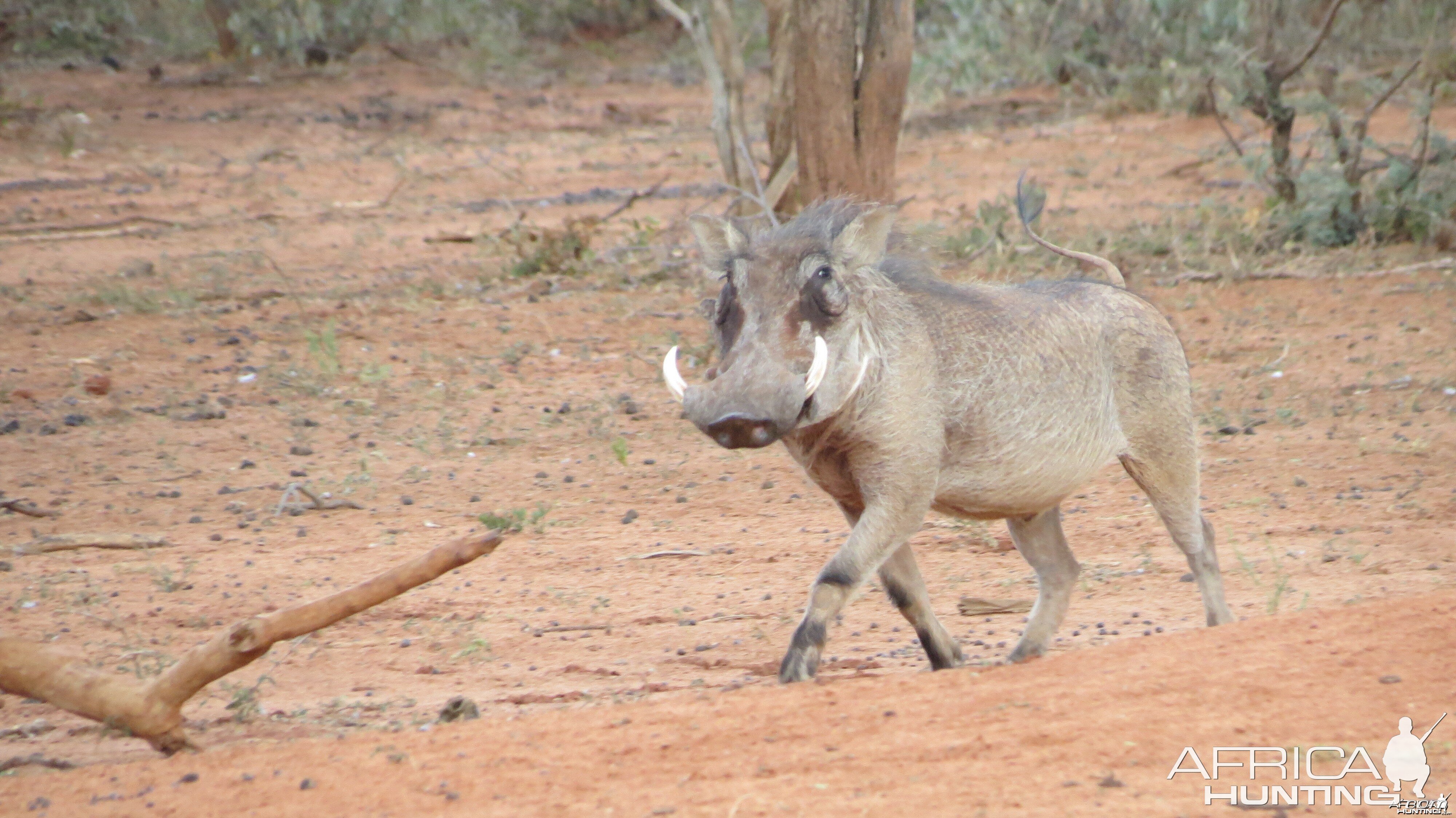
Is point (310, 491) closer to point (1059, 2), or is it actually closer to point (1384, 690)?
point (1384, 690)

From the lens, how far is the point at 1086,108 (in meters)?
16.3

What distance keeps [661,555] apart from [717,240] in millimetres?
1681

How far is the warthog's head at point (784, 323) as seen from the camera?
3357mm

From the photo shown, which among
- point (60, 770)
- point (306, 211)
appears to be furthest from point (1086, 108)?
point (60, 770)

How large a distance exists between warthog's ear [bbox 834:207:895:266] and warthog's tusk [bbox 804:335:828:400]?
402 mm

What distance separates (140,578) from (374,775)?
2462 mm

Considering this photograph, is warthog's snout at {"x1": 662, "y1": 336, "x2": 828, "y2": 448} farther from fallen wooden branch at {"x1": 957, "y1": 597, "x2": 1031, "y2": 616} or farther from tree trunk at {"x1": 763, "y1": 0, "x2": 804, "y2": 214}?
tree trunk at {"x1": 763, "y1": 0, "x2": 804, "y2": 214}

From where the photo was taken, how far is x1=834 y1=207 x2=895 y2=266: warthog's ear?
3850 millimetres

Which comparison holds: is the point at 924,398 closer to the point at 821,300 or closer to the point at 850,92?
the point at 821,300

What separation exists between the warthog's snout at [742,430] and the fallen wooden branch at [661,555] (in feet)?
6.70

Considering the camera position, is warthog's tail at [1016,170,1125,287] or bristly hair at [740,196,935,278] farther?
warthog's tail at [1016,170,1125,287]

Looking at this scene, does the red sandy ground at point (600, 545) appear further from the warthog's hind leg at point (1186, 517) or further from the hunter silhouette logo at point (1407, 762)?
the warthog's hind leg at point (1186, 517)

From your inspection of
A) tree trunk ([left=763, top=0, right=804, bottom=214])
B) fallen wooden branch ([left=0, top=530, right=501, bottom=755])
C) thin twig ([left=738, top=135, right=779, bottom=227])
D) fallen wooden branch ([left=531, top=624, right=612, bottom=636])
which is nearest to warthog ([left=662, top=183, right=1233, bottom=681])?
fallen wooden branch ([left=0, top=530, right=501, bottom=755])

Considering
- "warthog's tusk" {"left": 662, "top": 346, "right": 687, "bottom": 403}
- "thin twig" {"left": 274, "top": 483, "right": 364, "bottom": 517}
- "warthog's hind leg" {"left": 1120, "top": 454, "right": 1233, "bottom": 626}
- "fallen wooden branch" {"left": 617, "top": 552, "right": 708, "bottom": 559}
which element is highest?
"warthog's tusk" {"left": 662, "top": 346, "right": 687, "bottom": 403}
